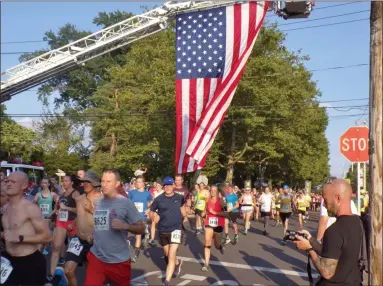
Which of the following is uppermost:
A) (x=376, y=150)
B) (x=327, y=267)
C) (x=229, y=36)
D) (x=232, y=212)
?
(x=229, y=36)

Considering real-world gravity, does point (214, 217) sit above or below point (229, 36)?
below

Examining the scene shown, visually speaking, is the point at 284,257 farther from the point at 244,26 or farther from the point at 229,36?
the point at 244,26

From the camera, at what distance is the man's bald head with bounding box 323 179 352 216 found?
472cm

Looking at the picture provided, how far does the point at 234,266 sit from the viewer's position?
11.5m

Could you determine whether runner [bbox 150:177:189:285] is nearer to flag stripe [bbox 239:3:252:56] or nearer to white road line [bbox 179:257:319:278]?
white road line [bbox 179:257:319:278]

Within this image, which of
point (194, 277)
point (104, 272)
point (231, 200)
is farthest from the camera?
point (231, 200)

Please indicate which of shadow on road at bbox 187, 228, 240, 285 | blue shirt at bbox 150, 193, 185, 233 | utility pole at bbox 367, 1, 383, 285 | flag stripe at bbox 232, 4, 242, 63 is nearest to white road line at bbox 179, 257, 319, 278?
shadow on road at bbox 187, 228, 240, 285

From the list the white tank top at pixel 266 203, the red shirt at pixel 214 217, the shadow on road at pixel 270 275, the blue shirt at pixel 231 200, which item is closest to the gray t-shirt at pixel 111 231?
the shadow on road at pixel 270 275

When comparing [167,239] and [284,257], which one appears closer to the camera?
[167,239]

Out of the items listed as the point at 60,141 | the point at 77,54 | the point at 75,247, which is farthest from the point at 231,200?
the point at 60,141

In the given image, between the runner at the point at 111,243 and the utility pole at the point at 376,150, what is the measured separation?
249 centimetres

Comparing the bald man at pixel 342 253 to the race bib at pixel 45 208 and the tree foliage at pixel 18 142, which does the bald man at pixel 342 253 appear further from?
the tree foliage at pixel 18 142

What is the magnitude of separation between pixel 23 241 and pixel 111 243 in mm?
1122

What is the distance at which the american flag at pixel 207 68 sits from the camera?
10.4 m
